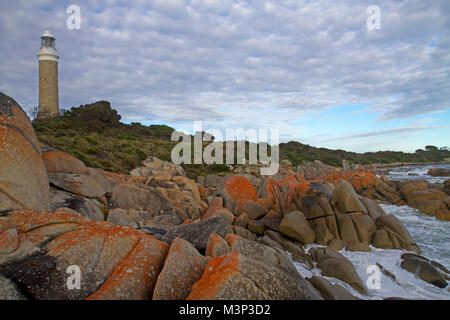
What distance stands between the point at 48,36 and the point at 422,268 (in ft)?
181

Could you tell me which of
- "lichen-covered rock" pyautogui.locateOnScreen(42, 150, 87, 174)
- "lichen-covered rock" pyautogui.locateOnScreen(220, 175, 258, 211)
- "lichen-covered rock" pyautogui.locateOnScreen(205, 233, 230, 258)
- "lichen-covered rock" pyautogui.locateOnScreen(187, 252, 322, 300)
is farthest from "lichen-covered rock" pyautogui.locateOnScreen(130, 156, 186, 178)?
"lichen-covered rock" pyautogui.locateOnScreen(187, 252, 322, 300)

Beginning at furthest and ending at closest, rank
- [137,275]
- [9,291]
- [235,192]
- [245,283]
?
[235,192]
[137,275]
[245,283]
[9,291]

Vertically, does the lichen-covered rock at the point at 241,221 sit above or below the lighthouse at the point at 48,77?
below

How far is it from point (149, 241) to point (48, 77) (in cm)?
4850

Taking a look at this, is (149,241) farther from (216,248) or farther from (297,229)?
(297,229)

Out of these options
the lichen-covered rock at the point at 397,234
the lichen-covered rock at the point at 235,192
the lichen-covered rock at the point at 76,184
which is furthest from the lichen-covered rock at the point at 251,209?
the lichen-covered rock at the point at 76,184

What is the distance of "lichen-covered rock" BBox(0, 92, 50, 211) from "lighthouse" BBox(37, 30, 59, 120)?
4280 cm

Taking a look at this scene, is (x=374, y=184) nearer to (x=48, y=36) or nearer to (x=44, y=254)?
(x=44, y=254)

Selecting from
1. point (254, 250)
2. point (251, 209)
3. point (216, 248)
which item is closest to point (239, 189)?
point (251, 209)

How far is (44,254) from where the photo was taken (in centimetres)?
388

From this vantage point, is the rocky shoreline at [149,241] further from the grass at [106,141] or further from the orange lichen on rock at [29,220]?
the grass at [106,141]

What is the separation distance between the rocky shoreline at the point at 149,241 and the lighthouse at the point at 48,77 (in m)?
40.3

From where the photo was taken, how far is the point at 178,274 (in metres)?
3.91

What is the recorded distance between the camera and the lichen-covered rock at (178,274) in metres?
3.65
